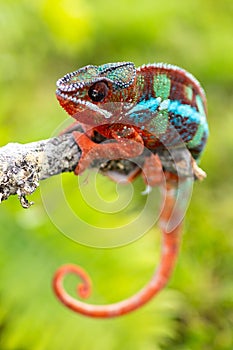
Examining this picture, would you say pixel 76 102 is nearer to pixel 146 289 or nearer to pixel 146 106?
pixel 146 106

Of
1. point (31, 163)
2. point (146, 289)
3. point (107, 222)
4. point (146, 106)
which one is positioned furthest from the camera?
point (107, 222)

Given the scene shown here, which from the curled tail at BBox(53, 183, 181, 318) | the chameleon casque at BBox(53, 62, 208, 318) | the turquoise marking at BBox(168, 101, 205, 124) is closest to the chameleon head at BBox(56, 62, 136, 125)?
the chameleon casque at BBox(53, 62, 208, 318)

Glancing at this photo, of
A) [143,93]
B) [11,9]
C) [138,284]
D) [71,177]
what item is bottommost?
[138,284]

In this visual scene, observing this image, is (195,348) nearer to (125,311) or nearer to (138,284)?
(138,284)

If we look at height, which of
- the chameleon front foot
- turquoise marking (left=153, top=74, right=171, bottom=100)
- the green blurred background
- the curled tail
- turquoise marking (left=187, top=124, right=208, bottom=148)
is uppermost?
turquoise marking (left=153, top=74, right=171, bottom=100)

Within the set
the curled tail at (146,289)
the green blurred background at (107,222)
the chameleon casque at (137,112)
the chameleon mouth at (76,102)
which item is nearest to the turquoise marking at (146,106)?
the chameleon casque at (137,112)

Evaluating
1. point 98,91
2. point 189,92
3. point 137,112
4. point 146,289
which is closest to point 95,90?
point 98,91

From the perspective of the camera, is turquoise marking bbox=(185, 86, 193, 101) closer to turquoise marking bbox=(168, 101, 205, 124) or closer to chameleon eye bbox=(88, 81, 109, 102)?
turquoise marking bbox=(168, 101, 205, 124)

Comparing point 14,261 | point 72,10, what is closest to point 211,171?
point 72,10
